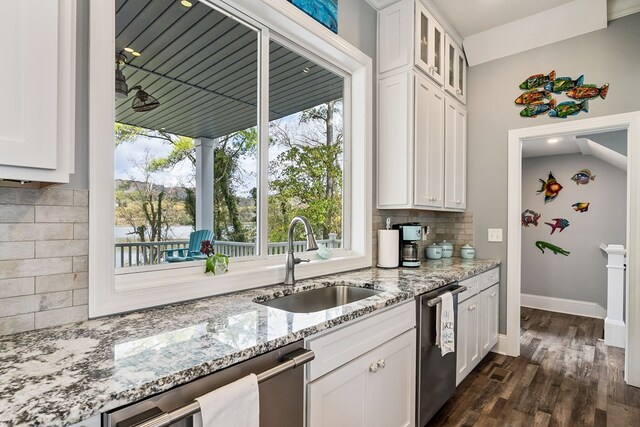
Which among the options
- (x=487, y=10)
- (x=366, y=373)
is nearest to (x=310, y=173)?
(x=366, y=373)

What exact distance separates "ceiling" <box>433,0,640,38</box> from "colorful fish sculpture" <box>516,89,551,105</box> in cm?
57

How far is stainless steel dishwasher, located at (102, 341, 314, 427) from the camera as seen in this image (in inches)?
29.9

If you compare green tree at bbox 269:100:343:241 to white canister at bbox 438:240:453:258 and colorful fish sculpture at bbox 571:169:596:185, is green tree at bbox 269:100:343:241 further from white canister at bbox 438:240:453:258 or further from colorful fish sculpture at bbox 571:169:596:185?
colorful fish sculpture at bbox 571:169:596:185

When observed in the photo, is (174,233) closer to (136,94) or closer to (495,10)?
(136,94)

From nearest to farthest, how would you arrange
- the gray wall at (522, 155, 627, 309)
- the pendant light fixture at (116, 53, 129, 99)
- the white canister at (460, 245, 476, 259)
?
the pendant light fixture at (116, 53, 129, 99), the white canister at (460, 245, 476, 259), the gray wall at (522, 155, 627, 309)

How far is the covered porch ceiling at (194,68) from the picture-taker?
1.56 metres

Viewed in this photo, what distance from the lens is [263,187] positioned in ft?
6.61

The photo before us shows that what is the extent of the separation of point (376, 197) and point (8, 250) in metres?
2.20

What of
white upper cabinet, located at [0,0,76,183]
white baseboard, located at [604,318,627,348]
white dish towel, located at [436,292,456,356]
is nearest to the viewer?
white upper cabinet, located at [0,0,76,183]

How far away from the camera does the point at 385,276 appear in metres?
2.21

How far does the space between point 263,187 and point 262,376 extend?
1217mm

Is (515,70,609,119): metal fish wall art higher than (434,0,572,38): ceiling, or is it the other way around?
(434,0,572,38): ceiling

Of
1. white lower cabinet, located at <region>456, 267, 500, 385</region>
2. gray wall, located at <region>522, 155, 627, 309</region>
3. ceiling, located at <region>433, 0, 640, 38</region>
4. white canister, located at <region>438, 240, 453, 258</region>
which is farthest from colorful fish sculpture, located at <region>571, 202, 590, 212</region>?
ceiling, located at <region>433, 0, 640, 38</region>

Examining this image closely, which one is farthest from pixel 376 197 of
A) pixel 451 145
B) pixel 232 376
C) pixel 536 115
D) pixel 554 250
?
pixel 554 250
